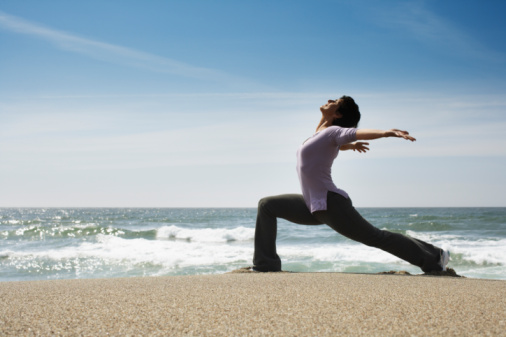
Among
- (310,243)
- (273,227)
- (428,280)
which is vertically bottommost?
(310,243)

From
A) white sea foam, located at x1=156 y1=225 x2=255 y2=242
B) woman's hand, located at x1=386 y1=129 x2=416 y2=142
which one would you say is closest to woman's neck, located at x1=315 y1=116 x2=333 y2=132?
woman's hand, located at x1=386 y1=129 x2=416 y2=142

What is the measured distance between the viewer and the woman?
3592mm

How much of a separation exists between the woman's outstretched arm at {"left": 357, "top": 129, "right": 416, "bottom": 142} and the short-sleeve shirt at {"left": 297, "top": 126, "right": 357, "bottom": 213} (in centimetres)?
36

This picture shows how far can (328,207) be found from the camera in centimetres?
362

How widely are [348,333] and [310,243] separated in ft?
38.5

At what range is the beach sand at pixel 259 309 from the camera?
1798 millimetres

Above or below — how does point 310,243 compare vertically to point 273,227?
below

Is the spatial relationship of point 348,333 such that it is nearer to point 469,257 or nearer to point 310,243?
point 469,257

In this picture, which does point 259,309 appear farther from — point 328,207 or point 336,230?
point 336,230

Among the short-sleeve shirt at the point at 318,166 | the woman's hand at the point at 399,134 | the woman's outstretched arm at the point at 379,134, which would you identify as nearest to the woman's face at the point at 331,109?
the short-sleeve shirt at the point at 318,166

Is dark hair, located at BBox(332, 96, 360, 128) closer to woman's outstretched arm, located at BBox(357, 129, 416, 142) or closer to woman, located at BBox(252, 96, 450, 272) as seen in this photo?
woman, located at BBox(252, 96, 450, 272)

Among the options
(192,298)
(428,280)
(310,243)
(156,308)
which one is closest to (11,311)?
(156,308)

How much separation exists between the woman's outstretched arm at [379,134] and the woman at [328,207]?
0.10 m

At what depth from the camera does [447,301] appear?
2.34 metres
